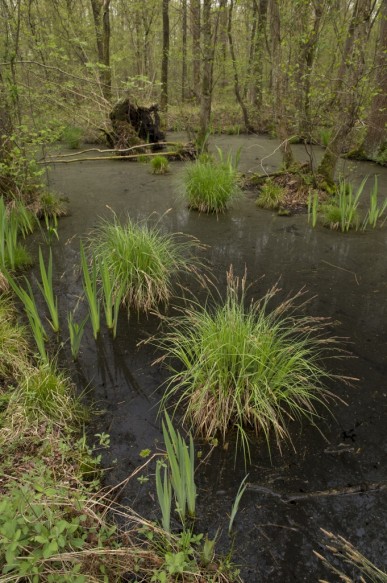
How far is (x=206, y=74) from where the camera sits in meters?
7.22

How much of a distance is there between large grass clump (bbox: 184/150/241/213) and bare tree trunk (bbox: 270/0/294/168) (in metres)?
1.19

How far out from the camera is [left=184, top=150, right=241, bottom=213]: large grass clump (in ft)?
17.6

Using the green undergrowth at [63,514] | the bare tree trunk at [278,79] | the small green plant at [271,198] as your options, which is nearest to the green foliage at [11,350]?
the green undergrowth at [63,514]

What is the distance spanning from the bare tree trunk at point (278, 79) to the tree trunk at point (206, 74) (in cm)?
142

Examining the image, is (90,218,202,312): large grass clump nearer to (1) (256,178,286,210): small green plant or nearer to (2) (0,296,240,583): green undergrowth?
(2) (0,296,240,583): green undergrowth

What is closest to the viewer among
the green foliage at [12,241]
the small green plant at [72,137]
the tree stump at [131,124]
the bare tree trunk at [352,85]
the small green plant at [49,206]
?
the green foliage at [12,241]

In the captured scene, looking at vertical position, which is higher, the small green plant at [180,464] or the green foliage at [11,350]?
the small green plant at [180,464]

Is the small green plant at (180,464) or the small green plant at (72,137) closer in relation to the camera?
the small green plant at (180,464)

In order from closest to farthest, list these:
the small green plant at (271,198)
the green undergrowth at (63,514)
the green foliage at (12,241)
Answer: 1. the green undergrowth at (63,514)
2. the green foliage at (12,241)
3. the small green plant at (271,198)

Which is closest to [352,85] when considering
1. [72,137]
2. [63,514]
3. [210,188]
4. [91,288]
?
[210,188]

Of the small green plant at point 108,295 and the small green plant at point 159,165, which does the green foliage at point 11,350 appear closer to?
the small green plant at point 108,295

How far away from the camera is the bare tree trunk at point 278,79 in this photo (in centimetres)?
535

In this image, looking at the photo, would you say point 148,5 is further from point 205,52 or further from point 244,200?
point 244,200

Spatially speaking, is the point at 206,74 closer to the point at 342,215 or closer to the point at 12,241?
the point at 342,215
